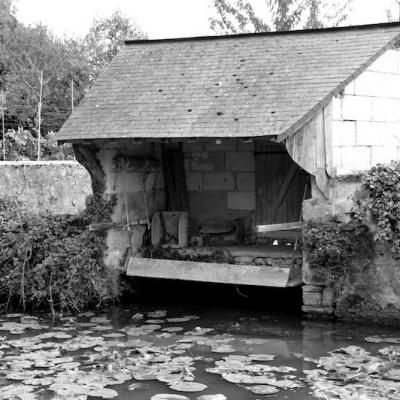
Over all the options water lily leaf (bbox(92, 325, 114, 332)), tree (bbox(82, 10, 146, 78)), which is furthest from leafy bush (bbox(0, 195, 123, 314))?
tree (bbox(82, 10, 146, 78))

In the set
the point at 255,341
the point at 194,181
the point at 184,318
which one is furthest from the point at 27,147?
the point at 255,341

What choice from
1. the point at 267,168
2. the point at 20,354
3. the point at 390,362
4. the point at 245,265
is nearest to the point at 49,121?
the point at 267,168

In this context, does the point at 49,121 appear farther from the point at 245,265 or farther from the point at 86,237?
the point at 245,265

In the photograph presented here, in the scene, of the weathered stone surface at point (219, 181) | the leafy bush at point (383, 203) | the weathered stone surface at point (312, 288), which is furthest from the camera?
the weathered stone surface at point (219, 181)

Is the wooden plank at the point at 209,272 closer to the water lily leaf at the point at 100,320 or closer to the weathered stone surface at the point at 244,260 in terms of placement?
the weathered stone surface at the point at 244,260

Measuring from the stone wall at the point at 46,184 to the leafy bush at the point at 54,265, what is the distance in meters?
4.14

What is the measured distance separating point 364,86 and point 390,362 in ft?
13.5

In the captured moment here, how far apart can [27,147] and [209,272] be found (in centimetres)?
1022

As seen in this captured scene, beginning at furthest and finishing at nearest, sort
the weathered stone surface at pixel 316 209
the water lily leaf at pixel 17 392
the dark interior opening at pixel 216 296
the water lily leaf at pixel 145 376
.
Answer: the dark interior opening at pixel 216 296
the weathered stone surface at pixel 316 209
the water lily leaf at pixel 145 376
the water lily leaf at pixel 17 392

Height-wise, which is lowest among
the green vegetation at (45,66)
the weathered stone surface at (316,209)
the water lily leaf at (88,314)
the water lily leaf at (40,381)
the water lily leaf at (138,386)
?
the water lily leaf at (138,386)

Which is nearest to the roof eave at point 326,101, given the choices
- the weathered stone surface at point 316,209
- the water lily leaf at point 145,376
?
the weathered stone surface at point 316,209

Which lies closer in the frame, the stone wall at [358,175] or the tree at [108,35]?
the stone wall at [358,175]

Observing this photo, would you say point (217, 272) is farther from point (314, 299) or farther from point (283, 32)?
point (283, 32)

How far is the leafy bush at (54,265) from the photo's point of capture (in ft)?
32.9
